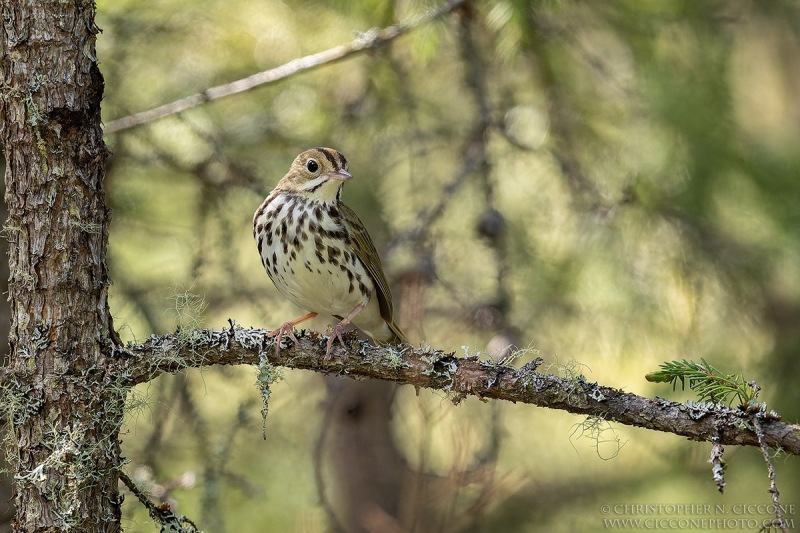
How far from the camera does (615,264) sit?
13.0 ft

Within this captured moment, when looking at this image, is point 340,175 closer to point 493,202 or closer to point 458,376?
point 493,202

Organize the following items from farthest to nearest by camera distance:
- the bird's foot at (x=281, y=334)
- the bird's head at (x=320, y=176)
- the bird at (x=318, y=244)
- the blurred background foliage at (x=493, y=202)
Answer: the blurred background foliage at (x=493, y=202) → the bird's head at (x=320, y=176) → the bird at (x=318, y=244) → the bird's foot at (x=281, y=334)

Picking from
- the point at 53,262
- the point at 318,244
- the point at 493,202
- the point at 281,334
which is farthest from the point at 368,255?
the point at 53,262

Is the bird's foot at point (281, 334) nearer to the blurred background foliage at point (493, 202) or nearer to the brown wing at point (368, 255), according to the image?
the blurred background foliage at point (493, 202)

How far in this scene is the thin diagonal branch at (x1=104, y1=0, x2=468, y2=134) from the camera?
3822 millimetres

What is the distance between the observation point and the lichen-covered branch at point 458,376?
2.19m

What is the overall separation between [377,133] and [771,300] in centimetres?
191

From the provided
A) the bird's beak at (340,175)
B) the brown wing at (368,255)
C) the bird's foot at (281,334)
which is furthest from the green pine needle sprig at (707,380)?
the bird's beak at (340,175)

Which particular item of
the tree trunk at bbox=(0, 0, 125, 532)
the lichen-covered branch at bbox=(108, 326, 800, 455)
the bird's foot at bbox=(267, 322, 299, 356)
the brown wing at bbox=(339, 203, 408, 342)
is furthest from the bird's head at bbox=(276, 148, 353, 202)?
the tree trunk at bbox=(0, 0, 125, 532)

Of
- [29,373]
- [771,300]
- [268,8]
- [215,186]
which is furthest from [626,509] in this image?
[29,373]

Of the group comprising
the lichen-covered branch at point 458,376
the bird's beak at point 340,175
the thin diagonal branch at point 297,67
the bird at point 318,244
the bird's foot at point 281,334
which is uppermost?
the thin diagonal branch at point 297,67

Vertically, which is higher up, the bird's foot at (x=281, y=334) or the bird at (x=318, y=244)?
the bird at (x=318, y=244)

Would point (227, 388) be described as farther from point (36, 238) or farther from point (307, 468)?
point (36, 238)

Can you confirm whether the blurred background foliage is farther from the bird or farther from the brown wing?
the bird
